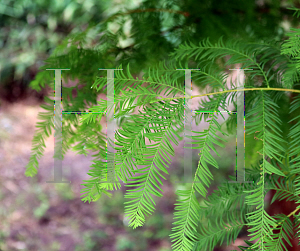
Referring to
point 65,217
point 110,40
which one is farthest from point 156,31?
point 65,217

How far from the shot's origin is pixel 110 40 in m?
0.67

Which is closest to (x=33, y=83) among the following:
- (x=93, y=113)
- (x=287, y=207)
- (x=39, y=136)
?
(x=39, y=136)

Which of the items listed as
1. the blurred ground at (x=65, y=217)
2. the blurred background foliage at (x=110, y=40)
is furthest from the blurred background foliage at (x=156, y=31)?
the blurred ground at (x=65, y=217)

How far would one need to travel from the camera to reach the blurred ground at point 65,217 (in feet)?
5.82

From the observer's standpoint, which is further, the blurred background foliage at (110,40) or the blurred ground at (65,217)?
the blurred ground at (65,217)

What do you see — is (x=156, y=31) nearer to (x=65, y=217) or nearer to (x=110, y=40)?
(x=110, y=40)

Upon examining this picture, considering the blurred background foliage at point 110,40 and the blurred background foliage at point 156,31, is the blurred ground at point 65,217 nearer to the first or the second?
the blurred background foliage at point 110,40

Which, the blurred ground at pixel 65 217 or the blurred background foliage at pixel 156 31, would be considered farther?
the blurred ground at pixel 65 217

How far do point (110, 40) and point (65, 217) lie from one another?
161cm

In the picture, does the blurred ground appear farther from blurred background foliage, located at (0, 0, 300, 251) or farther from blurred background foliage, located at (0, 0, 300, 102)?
blurred background foliage, located at (0, 0, 300, 102)

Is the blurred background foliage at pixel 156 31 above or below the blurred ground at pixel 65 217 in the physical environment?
above

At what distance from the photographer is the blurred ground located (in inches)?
69.8

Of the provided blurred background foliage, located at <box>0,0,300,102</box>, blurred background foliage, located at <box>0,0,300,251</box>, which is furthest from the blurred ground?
blurred background foliage, located at <box>0,0,300,102</box>

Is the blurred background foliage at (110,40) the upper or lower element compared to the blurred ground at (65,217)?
upper
